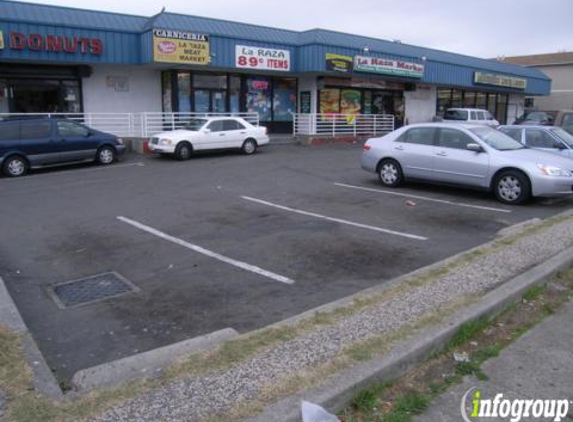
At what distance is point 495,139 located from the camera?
11078 mm

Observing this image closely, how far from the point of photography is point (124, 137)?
20.0 m

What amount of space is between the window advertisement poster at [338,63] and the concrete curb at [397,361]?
1913cm

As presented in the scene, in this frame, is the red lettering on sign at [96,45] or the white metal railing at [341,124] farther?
the white metal railing at [341,124]

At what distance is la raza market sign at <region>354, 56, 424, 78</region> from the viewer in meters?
24.7

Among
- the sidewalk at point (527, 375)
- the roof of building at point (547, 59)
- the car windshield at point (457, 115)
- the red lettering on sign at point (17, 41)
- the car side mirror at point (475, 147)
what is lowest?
Result: the sidewalk at point (527, 375)

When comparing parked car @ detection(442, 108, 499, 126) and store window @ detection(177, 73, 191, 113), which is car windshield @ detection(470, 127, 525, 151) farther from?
parked car @ detection(442, 108, 499, 126)

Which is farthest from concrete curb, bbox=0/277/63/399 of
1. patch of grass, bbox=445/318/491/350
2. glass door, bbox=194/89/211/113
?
glass door, bbox=194/89/211/113

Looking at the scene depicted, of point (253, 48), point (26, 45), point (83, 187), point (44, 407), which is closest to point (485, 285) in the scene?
point (44, 407)

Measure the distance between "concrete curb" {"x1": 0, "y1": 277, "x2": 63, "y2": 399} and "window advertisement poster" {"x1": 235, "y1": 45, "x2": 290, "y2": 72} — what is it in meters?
17.7

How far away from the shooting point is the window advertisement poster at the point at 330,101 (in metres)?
25.9

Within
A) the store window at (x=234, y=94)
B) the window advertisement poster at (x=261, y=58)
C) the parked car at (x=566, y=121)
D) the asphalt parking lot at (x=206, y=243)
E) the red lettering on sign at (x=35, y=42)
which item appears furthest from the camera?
the store window at (x=234, y=94)

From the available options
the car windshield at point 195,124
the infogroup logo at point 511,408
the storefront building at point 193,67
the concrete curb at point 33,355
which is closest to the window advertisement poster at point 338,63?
the storefront building at point 193,67

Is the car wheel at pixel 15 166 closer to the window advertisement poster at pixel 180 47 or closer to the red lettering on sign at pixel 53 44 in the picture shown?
the red lettering on sign at pixel 53 44

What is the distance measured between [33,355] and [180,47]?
56.5ft
